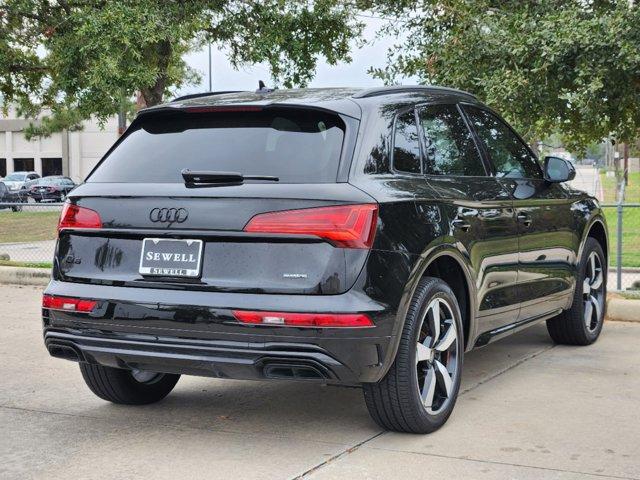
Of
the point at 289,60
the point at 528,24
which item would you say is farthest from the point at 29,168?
the point at 528,24

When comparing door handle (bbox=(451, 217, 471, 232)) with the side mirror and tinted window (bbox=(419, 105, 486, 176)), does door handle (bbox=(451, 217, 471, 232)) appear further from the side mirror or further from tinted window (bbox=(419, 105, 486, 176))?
the side mirror

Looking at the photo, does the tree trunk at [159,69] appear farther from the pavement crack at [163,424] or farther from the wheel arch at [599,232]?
the pavement crack at [163,424]

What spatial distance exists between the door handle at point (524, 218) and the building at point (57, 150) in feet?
224

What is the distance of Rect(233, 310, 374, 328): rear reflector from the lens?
4.23 metres

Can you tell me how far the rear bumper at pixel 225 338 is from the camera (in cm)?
427

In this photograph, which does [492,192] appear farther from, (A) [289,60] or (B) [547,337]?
(A) [289,60]

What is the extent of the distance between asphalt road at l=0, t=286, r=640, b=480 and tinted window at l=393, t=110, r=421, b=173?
4.51 ft

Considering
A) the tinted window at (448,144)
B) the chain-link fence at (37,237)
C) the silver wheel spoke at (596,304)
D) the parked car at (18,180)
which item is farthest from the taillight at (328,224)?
the parked car at (18,180)

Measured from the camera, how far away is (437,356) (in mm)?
5035

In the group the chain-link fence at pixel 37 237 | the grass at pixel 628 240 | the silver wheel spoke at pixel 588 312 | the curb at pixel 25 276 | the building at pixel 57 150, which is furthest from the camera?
the building at pixel 57 150

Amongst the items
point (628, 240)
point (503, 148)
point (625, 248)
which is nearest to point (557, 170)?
point (503, 148)

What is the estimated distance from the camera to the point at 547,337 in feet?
25.9

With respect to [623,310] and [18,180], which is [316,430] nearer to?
[623,310]

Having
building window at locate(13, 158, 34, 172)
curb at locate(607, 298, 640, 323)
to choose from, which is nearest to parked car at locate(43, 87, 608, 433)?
curb at locate(607, 298, 640, 323)
